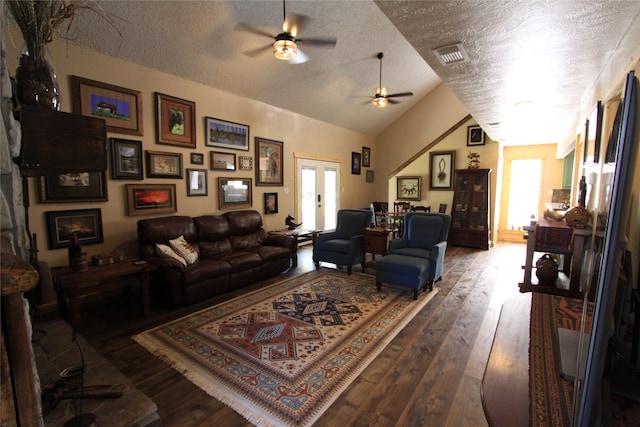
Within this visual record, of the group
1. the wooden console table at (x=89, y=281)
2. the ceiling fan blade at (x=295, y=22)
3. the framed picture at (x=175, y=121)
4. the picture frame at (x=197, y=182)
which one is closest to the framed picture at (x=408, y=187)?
the ceiling fan blade at (x=295, y=22)

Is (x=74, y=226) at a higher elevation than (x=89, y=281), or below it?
higher

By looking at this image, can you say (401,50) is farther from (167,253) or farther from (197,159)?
(167,253)

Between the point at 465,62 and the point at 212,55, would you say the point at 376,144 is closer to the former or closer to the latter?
the point at 212,55

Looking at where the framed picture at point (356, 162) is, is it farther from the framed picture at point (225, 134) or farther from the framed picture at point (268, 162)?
the framed picture at point (225, 134)

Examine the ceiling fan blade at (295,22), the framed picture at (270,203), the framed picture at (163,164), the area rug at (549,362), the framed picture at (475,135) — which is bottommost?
the area rug at (549,362)

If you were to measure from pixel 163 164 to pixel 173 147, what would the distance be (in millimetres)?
309

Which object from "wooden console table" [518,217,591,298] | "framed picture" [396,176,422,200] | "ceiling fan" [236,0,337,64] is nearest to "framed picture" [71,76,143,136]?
"ceiling fan" [236,0,337,64]

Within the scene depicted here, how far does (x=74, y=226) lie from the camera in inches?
130

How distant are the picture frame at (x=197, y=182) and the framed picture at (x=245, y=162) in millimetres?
728

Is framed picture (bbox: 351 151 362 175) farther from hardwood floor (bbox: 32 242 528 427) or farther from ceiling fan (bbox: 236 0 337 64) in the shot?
hardwood floor (bbox: 32 242 528 427)

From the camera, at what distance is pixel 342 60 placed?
16.8ft

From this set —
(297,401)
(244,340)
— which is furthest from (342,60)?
(297,401)

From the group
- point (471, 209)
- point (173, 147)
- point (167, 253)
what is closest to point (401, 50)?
point (471, 209)

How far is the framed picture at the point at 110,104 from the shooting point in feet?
10.8
